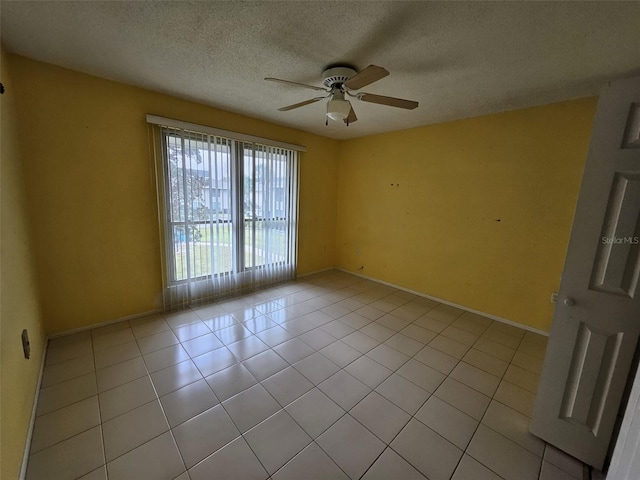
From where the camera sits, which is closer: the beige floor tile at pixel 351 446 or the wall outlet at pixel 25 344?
the beige floor tile at pixel 351 446

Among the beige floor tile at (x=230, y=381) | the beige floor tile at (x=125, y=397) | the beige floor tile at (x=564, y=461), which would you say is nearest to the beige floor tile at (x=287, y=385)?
the beige floor tile at (x=230, y=381)

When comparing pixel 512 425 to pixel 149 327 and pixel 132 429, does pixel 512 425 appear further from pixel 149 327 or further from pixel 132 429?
pixel 149 327

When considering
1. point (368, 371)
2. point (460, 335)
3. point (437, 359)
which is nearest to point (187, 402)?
point (368, 371)

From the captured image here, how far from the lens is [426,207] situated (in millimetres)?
3467

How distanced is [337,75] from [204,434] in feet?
8.45

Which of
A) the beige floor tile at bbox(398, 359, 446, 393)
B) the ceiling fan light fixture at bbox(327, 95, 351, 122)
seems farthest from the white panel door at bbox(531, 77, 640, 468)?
the ceiling fan light fixture at bbox(327, 95, 351, 122)

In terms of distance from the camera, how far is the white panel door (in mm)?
1195

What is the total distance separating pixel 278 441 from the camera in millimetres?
1438

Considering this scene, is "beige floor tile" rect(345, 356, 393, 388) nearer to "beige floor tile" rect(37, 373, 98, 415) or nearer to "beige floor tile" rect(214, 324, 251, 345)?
"beige floor tile" rect(214, 324, 251, 345)

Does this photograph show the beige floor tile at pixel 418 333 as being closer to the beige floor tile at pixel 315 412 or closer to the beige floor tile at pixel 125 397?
the beige floor tile at pixel 315 412

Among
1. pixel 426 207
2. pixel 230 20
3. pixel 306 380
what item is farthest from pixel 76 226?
pixel 426 207

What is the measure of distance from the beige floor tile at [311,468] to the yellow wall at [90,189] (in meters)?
2.36

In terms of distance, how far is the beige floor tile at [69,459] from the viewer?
1.22m

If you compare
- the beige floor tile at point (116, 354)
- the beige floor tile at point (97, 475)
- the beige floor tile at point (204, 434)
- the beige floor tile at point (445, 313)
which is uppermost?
the beige floor tile at point (445, 313)
